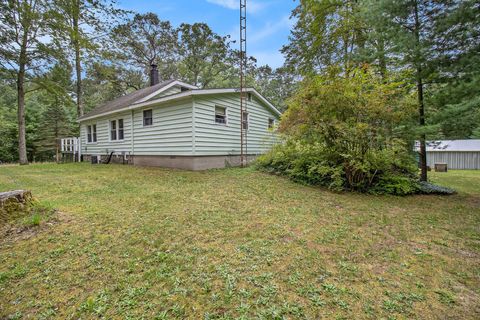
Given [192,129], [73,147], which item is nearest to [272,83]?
[73,147]

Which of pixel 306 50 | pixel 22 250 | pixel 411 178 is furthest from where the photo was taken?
pixel 306 50

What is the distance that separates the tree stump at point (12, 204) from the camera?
3.54 m

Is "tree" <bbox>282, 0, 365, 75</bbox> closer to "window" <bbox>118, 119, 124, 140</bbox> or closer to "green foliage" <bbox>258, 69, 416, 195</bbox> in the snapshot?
"green foliage" <bbox>258, 69, 416, 195</bbox>

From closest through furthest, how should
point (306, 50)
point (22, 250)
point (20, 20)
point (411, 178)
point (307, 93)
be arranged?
point (22, 250) → point (307, 93) → point (411, 178) → point (20, 20) → point (306, 50)

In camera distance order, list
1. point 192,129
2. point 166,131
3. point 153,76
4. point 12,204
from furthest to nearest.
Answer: point 153,76 < point 166,131 < point 192,129 < point 12,204

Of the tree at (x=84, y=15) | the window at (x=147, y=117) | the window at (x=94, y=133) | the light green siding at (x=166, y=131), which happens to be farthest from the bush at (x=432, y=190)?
the window at (x=94, y=133)

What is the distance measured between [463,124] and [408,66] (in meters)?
1.95

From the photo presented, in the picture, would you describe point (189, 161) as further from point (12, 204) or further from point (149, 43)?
point (149, 43)

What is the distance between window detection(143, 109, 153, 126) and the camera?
10.5 m

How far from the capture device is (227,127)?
10.1 metres

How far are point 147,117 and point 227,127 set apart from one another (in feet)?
12.4

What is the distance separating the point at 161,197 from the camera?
5.09 metres

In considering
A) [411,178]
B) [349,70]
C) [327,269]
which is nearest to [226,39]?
[349,70]

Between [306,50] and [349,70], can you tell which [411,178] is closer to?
[349,70]
